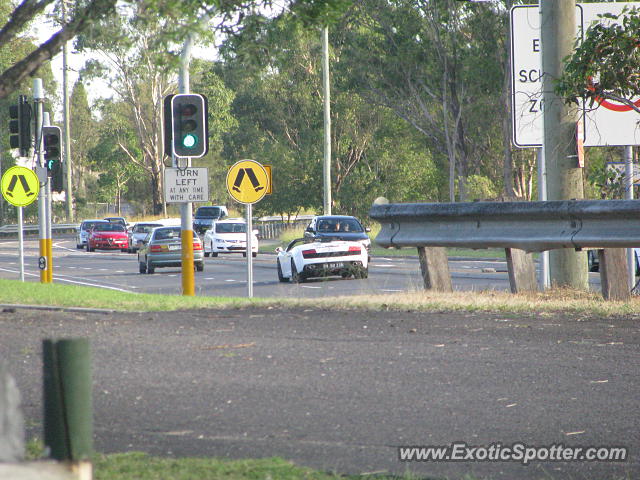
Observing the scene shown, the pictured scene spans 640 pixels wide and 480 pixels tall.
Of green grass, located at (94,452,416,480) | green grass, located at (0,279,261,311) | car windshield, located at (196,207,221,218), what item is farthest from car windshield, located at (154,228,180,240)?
car windshield, located at (196,207,221,218)

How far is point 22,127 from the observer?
22.6 metres

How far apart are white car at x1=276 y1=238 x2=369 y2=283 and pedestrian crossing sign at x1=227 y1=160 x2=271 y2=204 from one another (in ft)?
22.5

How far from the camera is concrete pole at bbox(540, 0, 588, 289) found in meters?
12.1

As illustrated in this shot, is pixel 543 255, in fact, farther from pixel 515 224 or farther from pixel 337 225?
pixel 337 225

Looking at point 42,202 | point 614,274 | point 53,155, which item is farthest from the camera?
point 53,155

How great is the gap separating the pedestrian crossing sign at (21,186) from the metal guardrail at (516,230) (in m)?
10.9

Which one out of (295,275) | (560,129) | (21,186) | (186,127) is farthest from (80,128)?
(560,129)

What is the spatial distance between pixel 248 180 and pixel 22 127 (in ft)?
21.7

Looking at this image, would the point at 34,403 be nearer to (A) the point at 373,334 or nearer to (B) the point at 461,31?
(A) the point at 373,334

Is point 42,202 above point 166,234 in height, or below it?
above

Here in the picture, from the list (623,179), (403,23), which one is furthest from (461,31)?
(623,179)

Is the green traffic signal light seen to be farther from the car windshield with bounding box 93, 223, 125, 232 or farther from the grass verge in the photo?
the car windshield with bounding box 93, 223, 125, 232

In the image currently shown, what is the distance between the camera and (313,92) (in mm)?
61562

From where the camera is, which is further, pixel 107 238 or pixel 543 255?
pixel 107 238
